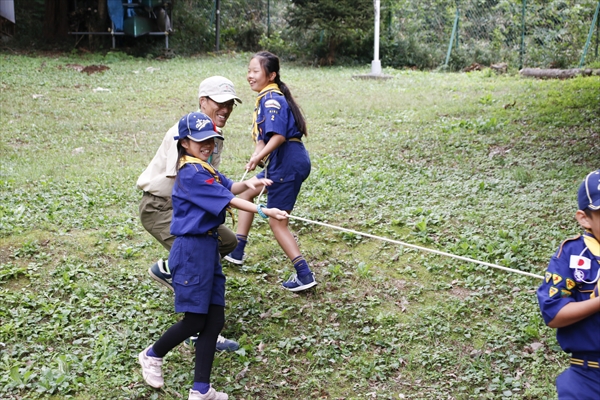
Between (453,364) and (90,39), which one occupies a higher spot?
(90,39)

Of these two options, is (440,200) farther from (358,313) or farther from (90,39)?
(90,39)

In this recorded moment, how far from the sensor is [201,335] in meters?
3.78

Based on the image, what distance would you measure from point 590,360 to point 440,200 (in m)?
4.11

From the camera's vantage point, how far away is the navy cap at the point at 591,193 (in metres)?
2.61

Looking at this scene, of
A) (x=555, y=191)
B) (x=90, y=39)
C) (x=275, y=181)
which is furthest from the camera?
(x=90, y=39)

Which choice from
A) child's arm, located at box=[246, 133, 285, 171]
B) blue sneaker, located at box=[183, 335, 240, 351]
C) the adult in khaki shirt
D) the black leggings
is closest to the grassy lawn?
blue sneaker, located at box=[183, 335, 240, 351]

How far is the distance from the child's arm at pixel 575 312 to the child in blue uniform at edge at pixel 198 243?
180 centimetres

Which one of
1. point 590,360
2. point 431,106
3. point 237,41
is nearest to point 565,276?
point 590,360

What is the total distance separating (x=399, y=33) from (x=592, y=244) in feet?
55.0

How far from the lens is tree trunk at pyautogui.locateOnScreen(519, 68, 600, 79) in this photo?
12688 mm

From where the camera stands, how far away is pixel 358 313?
477cm

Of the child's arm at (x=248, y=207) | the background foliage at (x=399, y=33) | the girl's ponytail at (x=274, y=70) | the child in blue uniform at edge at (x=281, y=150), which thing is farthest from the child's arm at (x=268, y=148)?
the background foliage at (x=399, y=33)

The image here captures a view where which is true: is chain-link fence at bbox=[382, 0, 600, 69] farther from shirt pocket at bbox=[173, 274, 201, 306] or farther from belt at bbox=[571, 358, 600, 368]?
belt at bbox=[571, 358, 600, 368]

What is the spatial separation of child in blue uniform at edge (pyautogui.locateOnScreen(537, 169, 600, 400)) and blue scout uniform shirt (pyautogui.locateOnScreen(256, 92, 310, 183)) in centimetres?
254
